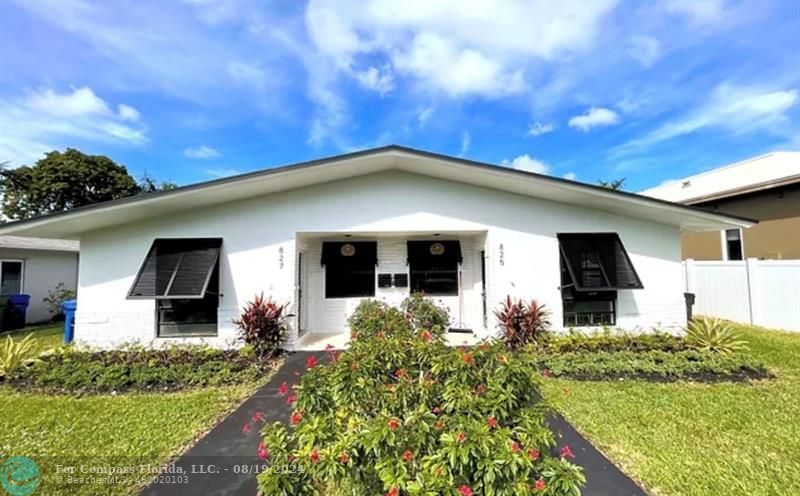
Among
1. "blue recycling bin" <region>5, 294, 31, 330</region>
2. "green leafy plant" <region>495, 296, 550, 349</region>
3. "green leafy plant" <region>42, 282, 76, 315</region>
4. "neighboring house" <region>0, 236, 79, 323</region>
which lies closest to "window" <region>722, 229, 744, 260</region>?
"green leafy plant" <region>495, 296, 550, 349</region>

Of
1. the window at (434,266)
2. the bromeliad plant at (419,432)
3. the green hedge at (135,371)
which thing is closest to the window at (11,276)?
the green hedge at (135,371)

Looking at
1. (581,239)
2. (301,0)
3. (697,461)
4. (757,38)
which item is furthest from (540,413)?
(757,38)

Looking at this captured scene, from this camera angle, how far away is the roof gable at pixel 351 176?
23.0 feet

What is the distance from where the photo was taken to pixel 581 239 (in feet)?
27.7

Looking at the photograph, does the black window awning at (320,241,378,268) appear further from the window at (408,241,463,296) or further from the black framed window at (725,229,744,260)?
the black framed window at (725,229,744,260)

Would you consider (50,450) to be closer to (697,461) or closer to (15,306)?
(697,461)

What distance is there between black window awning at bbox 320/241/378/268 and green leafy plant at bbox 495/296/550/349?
3.84 m

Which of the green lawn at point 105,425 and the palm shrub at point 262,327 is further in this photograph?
A: the palm shrub at point 262,327

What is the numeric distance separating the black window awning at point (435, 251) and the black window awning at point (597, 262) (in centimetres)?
281

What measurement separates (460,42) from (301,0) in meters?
4.00

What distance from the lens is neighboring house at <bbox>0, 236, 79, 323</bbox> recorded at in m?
12.9

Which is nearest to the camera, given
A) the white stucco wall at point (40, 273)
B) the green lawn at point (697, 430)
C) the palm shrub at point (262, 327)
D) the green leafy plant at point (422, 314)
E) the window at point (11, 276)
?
the green lawn at point (697, 430)

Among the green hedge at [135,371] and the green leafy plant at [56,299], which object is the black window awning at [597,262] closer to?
the green hedge at [135,371]

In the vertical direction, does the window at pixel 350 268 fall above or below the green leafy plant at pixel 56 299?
above
